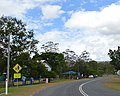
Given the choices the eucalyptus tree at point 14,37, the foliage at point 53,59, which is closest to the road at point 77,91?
the eucalyptus tree at point 14,37

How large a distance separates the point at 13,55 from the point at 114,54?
28427 millimetres

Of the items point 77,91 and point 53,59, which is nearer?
point 77,91

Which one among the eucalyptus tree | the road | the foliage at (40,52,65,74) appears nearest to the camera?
the road

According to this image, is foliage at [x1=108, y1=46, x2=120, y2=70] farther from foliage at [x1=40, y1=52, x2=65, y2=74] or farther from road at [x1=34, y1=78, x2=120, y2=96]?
road at [x1=34, y1=78, x2=120, y2=96]

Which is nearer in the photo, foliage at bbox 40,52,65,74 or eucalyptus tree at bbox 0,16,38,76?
eucalyptus tree at bbox 0,16,38,76

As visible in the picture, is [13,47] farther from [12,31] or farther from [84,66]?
[84,66]

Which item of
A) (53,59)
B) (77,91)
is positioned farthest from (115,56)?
(77,91)

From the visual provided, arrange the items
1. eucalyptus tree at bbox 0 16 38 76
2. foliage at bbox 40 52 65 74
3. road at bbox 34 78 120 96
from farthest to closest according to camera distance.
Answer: foliage at bbox 40 52 65 74 < eucalyptus tree at bbox 0 16 38 76 < road at bbox 34 78 120 96

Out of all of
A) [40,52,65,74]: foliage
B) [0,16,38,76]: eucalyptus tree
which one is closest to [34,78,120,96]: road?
[0,16,38,76]: eucalyptus tree

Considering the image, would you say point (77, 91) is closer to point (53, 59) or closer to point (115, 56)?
point (115, 56)

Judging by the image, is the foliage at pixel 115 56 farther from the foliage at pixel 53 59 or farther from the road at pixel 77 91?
the road at pixel 77 91

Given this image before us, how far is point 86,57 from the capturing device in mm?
153375

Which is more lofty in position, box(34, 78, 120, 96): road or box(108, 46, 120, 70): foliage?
box(108, 46, 120, 70): foliage

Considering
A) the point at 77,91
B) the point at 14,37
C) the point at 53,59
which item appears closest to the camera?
the point at 77,91
